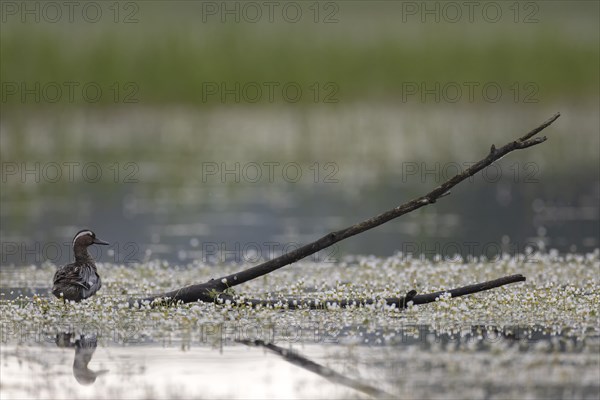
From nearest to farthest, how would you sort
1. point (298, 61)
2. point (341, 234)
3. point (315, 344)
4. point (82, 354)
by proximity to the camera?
point (82, 354)
point (315, 344)
point (341, 234)
point (298, 61)

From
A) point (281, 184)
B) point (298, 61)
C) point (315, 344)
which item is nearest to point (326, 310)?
point (315, 344)

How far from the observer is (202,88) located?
57.1 m

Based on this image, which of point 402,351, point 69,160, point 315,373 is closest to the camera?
point 315,373

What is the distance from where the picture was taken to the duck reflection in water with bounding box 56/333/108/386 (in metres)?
11.2

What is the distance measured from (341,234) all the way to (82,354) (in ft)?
10.6

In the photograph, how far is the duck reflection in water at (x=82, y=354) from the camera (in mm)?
11234

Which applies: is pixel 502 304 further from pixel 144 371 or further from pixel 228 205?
pixel 228 205

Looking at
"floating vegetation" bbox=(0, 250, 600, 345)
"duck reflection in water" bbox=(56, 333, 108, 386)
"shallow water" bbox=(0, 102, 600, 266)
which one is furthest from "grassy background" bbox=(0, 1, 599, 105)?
"duck reflection in water" bbox=(56, 333, 108, 386)

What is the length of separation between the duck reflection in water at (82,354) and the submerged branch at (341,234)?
1.80 metres

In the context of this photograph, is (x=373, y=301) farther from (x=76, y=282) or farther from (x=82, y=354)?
(x=82, y=354)

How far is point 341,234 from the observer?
46.5 ft

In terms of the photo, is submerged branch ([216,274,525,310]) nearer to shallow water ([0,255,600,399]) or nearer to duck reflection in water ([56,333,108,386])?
shallow water ([0,255,600,399])

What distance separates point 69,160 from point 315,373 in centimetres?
2703

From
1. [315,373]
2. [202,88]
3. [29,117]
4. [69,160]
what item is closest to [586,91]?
[202,88]
